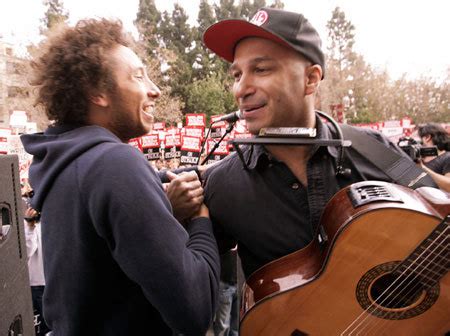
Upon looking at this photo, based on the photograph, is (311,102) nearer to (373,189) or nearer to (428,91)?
(373,189)

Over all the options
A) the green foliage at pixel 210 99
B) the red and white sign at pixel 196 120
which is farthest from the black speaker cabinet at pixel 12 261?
the green foliage at pixel 210 99

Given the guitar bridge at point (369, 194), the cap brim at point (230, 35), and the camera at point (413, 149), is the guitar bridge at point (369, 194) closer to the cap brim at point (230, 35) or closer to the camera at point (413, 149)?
the cap brim at point (230, 35)

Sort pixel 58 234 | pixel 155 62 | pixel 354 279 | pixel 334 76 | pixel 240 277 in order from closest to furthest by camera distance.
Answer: pixel 58 234 → pixel 354 279 → pixel 240 277 → pixel 155 62 → pixel 334 76

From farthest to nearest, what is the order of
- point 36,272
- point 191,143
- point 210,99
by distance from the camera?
point 210,99, point 191,143, point 36,272

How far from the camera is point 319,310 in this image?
148 cm

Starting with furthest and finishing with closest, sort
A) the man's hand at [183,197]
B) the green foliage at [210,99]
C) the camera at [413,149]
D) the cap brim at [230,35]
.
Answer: the green foliage at [210,99]
the camera at [413,149]
the cap brim at [230,35]
the man's hand at [183,197]

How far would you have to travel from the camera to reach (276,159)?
183 cm

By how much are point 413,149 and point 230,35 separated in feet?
4.34

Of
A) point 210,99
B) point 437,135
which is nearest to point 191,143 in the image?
point 437,135

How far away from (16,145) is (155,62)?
803 inches

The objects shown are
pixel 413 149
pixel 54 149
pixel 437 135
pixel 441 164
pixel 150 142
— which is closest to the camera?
pixel 54 149

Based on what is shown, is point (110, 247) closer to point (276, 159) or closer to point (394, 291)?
point (276, 159)

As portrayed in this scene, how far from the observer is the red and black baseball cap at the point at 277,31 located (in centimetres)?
165

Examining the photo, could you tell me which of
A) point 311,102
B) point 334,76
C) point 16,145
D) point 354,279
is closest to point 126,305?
point 354,279
